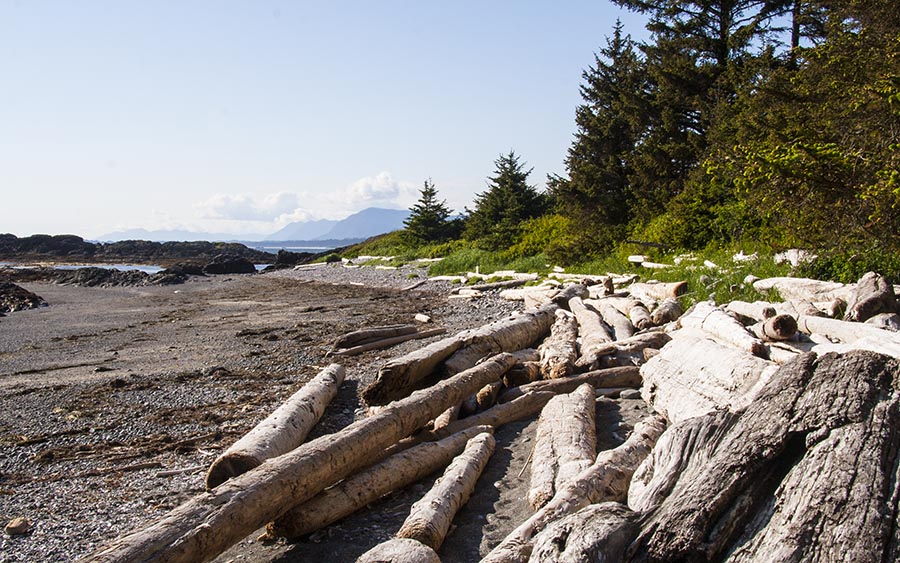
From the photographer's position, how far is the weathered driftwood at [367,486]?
4887 mm

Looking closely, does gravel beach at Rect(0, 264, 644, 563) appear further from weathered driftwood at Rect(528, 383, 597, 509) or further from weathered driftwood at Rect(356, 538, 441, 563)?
weathered driftwood at Rect(356, 538, 441, 563)

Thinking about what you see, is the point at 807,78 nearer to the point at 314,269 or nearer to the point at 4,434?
the point at 4,434

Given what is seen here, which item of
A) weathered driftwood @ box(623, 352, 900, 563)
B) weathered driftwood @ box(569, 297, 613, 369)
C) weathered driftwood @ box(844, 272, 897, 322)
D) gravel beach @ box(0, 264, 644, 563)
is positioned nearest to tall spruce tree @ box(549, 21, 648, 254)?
gravel beach @ box(0, 264, 644, 563)

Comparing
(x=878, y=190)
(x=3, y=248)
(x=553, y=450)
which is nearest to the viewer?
(x=553, y=450)

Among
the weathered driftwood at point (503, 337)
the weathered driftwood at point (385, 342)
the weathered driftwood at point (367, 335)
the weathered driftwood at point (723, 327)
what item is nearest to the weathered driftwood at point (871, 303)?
the weathered driftwood at point (723, 327)

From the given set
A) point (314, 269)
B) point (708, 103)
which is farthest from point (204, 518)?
point (314, 269)

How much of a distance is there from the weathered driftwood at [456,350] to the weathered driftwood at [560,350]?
0.39 metres

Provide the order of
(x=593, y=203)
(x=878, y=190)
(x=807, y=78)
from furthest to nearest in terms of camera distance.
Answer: (x=593, y=203) → (x=807, y=78) → (x=878, y=190)

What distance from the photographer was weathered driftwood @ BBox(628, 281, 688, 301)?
12953 mm

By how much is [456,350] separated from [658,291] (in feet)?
19.9

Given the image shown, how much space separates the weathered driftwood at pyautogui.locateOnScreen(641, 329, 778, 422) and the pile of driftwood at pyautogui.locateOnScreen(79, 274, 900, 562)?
0.02 meters

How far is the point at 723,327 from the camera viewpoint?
8.00m

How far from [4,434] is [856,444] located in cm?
941

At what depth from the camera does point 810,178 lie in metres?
9.88
